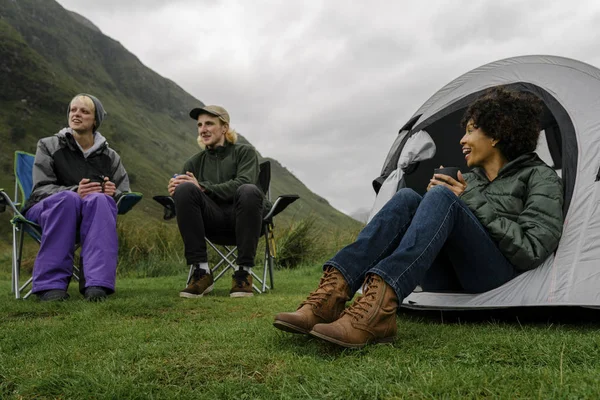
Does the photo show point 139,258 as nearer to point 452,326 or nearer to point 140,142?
point 452,326

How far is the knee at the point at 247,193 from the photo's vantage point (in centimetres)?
355

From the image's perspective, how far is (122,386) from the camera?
4.63 feet

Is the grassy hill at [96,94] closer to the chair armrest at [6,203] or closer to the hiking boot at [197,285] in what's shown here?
the hiking boot at [197,285]

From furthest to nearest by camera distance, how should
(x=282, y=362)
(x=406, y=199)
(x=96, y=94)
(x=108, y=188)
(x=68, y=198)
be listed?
(x=96, y=94), (x=108, y=188), (x=68, y=198), (x=406, y=199), (x=282, y=362)

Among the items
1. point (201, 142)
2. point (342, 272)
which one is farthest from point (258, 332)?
point (201, 142)

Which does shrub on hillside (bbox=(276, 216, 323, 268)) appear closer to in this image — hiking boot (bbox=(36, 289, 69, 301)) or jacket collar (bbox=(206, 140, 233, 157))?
jacket collar (bbox=(206, 140, 233, 157))

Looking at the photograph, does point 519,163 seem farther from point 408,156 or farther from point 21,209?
point 21,209

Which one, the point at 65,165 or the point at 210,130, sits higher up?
the point at 210,130

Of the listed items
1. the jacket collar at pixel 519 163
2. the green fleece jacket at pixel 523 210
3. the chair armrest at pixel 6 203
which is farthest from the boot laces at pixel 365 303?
the chair armrest at pixel 6 203

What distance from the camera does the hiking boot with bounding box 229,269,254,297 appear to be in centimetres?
352

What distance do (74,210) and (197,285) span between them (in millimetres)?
957

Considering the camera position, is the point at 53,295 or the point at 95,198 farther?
the point at 95,198

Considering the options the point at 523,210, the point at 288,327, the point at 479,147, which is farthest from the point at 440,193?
the point at 288,327

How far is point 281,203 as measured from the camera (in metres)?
3.77
